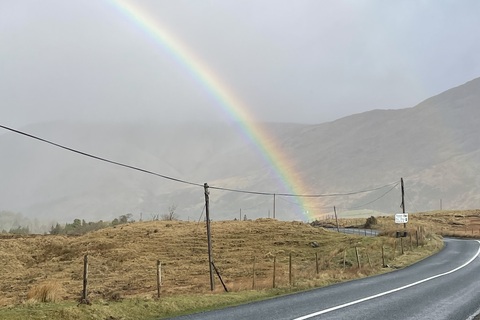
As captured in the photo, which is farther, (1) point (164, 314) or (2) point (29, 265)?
(2) point (29, 265)

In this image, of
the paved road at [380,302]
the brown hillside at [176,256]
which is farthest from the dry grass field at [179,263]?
the paved road at [380,302]

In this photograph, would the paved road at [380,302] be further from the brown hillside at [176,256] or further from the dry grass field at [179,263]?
the brown hillside at [176,256]

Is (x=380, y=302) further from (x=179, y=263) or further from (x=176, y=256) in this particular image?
(x=176, y=256)

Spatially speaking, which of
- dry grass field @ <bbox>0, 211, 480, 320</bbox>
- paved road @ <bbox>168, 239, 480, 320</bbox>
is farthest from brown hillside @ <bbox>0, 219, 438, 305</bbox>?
paved road @ <bbox>168, 239, 480, 320</bbox>

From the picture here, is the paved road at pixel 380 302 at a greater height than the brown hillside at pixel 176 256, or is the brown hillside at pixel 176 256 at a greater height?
the paved road at pixel 380 302

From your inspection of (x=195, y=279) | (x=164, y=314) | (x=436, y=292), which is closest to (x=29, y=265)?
(x=195, y=279)

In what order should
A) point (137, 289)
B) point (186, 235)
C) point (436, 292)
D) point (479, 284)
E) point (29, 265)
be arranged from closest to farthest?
1. point (436, 292)
2. point (479, 284)
3. point (137, 289)
4. point (29, 265)
5. point (186, 235)

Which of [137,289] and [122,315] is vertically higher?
[122,315]

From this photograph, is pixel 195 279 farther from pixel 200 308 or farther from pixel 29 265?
pixel 29 265


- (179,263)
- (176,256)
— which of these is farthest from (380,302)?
(176,256)

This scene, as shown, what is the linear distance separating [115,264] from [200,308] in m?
37.2

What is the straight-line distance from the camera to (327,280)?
2756cm

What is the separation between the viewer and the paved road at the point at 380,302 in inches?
590

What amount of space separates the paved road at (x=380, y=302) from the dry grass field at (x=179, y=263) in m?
2.63
